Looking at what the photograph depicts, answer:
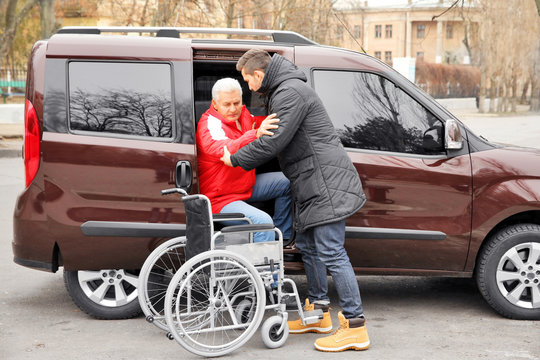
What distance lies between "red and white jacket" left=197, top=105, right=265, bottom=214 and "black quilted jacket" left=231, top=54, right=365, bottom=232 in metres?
0.36

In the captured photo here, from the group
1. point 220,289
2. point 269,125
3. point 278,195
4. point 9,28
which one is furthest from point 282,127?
point 9,28

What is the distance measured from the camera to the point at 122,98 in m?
5.06

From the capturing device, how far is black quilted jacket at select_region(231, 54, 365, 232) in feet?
15.1

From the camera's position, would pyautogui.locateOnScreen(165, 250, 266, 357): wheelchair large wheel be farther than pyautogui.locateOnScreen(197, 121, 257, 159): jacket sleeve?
No

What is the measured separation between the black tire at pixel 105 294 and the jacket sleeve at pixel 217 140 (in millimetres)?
1016

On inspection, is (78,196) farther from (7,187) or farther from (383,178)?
(7,187)

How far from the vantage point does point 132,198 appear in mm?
4980

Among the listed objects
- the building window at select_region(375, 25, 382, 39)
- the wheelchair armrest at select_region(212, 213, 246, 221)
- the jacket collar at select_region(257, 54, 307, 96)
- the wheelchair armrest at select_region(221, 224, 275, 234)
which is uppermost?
the building window at select_region(375, 25, 382, 39)

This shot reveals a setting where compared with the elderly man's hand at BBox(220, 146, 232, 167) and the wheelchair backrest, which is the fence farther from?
the wheelchair backrest

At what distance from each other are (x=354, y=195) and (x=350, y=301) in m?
0.65

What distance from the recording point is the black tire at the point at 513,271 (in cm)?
520

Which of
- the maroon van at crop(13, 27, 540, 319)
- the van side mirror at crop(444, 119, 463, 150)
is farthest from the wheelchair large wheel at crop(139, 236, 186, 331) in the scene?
the van side mirror at crop(444, 119, 463, 150)

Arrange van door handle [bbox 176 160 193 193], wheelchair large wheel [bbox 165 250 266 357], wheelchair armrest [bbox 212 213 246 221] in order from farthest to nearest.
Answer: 1. van door handle [bbox 176 160 193 193]
2. wheelchair armrest [bbox 212 213 246 221]
3. wheelchair large wheel [bbox 165 250 266 357]

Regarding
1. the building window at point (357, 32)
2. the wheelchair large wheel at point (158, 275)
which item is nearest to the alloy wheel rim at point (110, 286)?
the wheelchair large wheel at point (158, 275)
